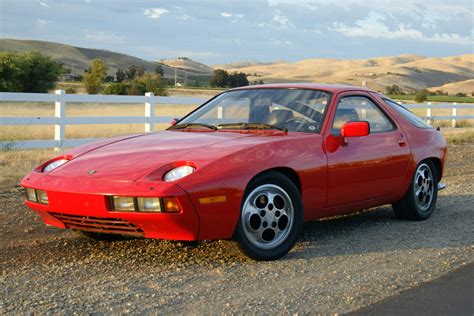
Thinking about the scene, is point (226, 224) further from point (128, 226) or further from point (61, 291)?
point (61, 291)

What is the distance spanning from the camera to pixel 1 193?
8422mm

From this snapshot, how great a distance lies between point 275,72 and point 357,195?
177865 millimetres

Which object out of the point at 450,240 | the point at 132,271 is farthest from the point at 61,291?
the point at 450,240

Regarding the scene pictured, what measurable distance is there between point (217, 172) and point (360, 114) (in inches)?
88.7

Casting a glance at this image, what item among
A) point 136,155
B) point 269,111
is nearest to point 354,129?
point 269,111

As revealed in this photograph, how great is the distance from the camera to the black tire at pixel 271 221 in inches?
203

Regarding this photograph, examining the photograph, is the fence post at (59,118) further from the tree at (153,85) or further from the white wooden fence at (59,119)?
the tree at (153,85)

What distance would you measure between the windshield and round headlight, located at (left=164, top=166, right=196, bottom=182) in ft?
4.00

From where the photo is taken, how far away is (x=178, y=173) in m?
4.90

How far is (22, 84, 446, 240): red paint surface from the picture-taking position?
4.83 meters

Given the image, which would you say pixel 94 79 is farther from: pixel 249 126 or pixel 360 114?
pixel 249 126

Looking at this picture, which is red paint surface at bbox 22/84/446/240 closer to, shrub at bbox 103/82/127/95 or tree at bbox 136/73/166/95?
shrub at bbox 103/82/127/95

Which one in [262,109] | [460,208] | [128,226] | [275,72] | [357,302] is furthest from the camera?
[275,72]

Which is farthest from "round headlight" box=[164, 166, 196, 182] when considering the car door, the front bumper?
the car door
